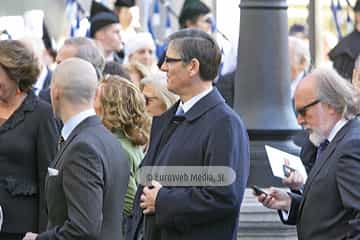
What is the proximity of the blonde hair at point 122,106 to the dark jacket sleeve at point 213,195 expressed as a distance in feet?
Answer: 4.82

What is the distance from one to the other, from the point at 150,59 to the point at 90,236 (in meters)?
5.74

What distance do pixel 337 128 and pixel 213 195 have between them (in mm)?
716

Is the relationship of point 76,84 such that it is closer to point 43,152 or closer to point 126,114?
point 43,152

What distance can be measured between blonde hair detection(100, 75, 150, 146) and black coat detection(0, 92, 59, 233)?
70cm

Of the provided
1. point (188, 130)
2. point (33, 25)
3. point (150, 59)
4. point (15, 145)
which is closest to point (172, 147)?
point (188, 130)

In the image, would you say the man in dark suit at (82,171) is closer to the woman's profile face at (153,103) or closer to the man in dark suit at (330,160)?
the man in dark suit at (330,160)

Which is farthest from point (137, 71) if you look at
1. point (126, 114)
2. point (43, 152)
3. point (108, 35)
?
point (43, 152)

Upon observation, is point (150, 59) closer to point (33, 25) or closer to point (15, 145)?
point (33, 25)

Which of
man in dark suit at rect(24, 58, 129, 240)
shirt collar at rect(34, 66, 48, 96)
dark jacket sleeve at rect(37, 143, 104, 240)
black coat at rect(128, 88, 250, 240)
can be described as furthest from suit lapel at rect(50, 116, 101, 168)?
shirt collar at rect(34, 66, 48, 96)

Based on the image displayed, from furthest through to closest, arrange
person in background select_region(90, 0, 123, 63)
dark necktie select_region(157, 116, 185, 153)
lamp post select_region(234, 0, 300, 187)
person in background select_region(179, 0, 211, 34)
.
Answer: person in background select_region(179, 0, 211, 34), person in background select_region(90, 0, 123, 63), lamp post select_region(234, 0, 300, 187), dark necktie select_region(157, 116, 185, 153)

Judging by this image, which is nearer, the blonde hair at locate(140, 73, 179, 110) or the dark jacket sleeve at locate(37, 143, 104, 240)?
the dark jacket sleeve at locate(37, 143, 104, 240)

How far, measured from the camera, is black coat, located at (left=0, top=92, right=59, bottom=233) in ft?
25.1

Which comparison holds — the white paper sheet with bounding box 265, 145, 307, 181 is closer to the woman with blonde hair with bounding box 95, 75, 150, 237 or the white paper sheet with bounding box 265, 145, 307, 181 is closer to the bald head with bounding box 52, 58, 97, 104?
the bald head with bounding box 52, 58, 97, 104

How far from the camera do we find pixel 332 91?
22.1 feet
